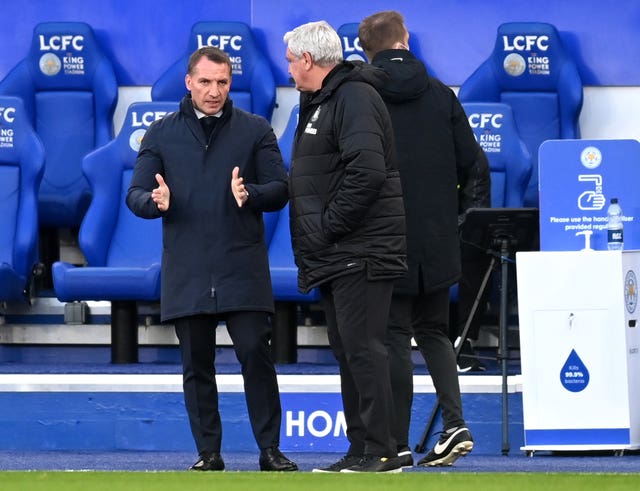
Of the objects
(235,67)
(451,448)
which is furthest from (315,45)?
(235,67)

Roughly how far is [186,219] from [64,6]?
13.1 ft

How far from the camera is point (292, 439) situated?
627 cm

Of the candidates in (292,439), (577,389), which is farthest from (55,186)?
(577,389)

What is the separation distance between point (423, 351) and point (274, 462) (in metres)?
0.63

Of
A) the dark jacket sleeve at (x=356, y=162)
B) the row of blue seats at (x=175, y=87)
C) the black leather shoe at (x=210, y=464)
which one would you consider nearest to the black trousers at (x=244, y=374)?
the black leather shoe at (x=210, y=464)

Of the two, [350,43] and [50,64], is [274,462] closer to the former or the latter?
[350,43]

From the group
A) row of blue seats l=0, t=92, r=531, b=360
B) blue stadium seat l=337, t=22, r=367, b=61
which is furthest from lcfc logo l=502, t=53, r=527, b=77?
blue stadium seat l=337, t=22, r=367, b=61

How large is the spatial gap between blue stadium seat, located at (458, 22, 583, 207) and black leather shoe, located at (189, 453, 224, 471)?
140 inches

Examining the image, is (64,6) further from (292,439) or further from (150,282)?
(292,439)

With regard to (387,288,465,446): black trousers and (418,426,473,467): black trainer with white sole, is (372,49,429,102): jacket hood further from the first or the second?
(418,426,473,467): black trainer with white sole

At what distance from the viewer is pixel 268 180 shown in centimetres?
511

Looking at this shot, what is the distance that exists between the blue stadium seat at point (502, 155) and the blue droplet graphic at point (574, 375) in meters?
1.73

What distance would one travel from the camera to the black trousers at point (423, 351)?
508cm

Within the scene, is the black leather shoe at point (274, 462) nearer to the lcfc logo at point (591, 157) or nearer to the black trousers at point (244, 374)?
the black trousers at point (244, 374)
